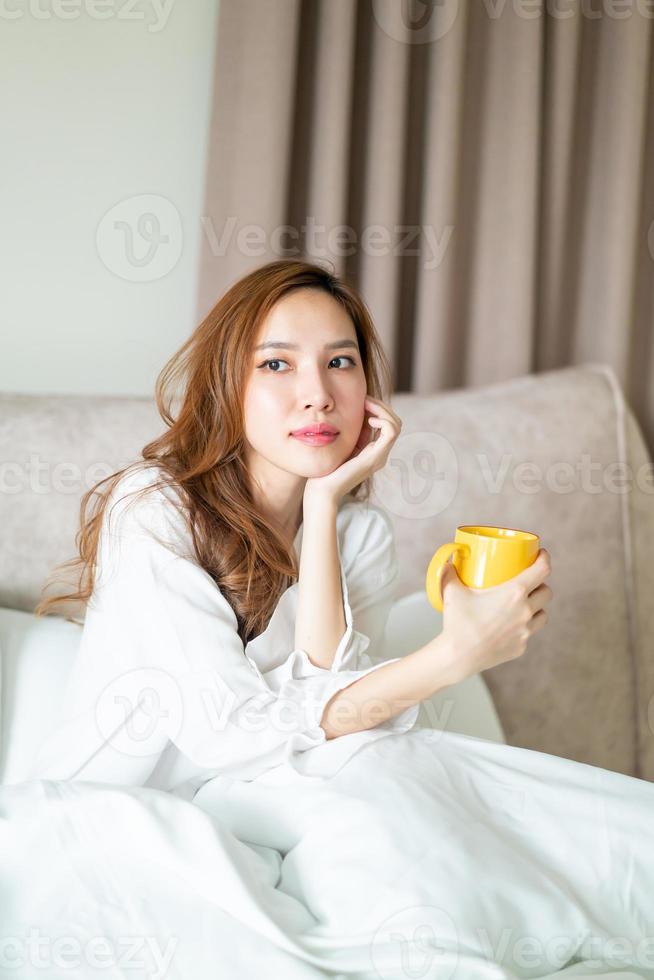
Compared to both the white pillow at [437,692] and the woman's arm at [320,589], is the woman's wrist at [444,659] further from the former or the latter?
the white pillow at [437,692]

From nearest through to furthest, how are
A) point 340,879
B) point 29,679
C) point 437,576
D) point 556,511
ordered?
point 340,879, point 437,576, point 29,679, point 556,511

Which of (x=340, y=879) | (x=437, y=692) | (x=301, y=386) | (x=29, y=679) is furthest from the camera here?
(x=437, y=692)

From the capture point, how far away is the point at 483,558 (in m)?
1.04

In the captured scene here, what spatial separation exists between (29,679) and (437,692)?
2.03 feet

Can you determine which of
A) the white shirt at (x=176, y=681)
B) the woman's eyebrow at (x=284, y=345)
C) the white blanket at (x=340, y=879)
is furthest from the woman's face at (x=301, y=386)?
the white blanket at (x=340, y=879)

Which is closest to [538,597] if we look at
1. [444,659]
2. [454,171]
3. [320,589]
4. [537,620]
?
[537,620]

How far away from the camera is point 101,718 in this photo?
113 centimetres

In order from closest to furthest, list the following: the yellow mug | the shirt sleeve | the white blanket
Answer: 1. the white blanket
2. the yellow mug
3. the shirt sleeve

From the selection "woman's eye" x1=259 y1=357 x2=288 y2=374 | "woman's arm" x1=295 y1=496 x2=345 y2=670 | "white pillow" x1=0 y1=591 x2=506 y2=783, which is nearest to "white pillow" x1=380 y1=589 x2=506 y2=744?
"white pillow" x1=0 y1=591 x2=506 y2=783

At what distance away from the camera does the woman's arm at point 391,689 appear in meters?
1.07

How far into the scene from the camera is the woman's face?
118 cm

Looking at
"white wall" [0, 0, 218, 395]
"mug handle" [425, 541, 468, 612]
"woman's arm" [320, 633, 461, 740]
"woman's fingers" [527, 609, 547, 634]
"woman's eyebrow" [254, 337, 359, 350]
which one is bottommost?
"woman's arm" [320, 633, 461, 740]

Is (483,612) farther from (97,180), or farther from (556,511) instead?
(97,180)

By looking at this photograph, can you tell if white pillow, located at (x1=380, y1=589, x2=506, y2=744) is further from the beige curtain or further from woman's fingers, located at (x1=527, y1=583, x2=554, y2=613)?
the beige curtain
